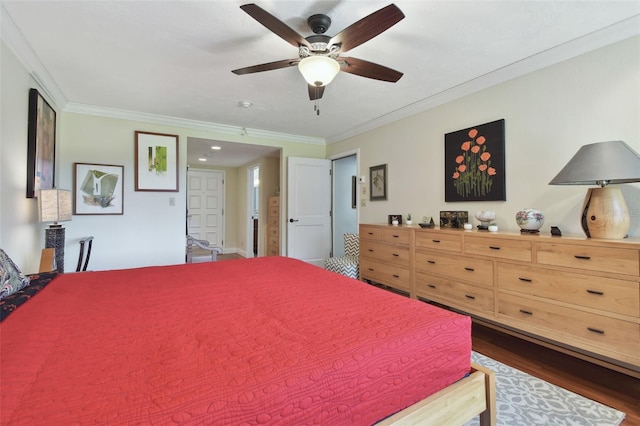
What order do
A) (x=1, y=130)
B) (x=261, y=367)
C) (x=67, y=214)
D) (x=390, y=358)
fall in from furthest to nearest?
(x=67, y=214) < (x=1, y=130) < (x=390, y=358) < (x=261, y=367)

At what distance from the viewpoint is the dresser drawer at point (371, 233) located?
3615 mm

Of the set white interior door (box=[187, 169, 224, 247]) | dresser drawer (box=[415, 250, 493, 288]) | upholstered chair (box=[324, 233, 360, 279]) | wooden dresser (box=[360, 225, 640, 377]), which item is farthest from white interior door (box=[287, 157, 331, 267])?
white interior door (box=[187, 169, 224, 247])

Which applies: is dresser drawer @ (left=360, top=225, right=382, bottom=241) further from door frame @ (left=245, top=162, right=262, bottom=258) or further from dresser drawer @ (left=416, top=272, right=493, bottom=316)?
door frame @ (left=245, top=162, right=262, bottom=258)

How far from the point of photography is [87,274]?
2047 mm

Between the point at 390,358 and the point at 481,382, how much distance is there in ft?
1.77

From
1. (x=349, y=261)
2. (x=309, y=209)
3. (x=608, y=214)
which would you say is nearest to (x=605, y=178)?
(x=608, y=214)

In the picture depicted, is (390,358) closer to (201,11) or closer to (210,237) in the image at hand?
(201,11)

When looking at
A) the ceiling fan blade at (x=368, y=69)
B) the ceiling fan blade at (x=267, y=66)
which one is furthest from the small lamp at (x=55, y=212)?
the ceiling fan blade at (x=368, y=69)

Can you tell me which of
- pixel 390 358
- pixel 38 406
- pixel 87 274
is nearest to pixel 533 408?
pixel 390 358

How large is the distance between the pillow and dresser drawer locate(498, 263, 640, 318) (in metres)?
3.06

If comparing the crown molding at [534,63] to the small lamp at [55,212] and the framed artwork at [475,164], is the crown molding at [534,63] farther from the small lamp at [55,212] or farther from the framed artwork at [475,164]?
the small lamp at [55,212]

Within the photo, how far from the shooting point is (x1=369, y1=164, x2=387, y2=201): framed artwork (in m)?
4.09

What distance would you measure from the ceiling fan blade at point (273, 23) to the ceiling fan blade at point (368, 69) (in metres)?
0.34

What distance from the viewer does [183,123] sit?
4.18 m
